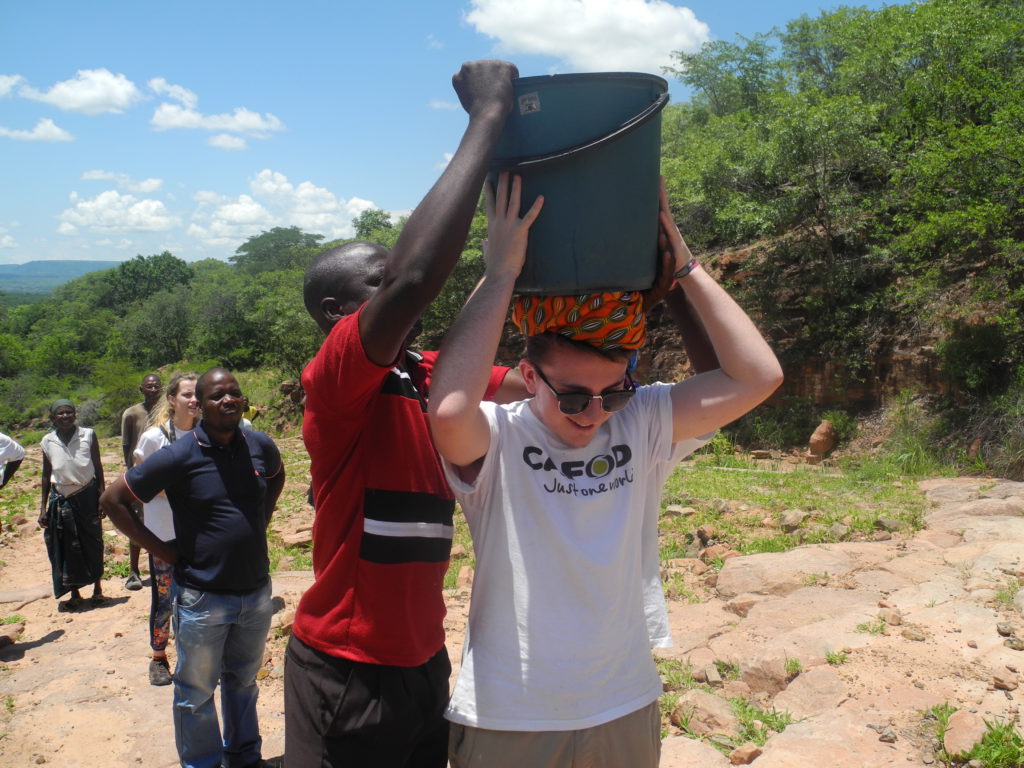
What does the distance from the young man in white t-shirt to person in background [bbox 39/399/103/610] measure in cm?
556

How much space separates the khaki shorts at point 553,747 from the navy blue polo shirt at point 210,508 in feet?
6.50

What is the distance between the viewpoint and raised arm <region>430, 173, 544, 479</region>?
1500 millimetres

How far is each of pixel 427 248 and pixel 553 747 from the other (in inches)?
38.4

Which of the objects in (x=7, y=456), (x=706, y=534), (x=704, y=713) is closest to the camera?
(x=704, y=713)

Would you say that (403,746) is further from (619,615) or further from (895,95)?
(895,95)

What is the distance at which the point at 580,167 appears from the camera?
62.7 inches

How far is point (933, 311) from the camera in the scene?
11961 mm

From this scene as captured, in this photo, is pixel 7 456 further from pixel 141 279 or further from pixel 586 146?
pixel 141 279

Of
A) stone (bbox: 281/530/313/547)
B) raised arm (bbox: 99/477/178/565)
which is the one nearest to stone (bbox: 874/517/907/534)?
stone (bbox: 281/530/313/547)

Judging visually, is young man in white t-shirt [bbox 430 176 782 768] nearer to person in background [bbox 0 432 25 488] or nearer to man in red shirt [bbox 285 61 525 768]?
man in red shirt [bbox 285 61 525 768]

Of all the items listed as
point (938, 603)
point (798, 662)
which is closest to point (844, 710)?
point (798, 662)

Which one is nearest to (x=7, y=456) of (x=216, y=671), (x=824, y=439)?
(x=216, y=671)

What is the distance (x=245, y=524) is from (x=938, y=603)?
12.5 ft

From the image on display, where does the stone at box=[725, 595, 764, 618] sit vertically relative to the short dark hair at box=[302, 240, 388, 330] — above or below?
below
